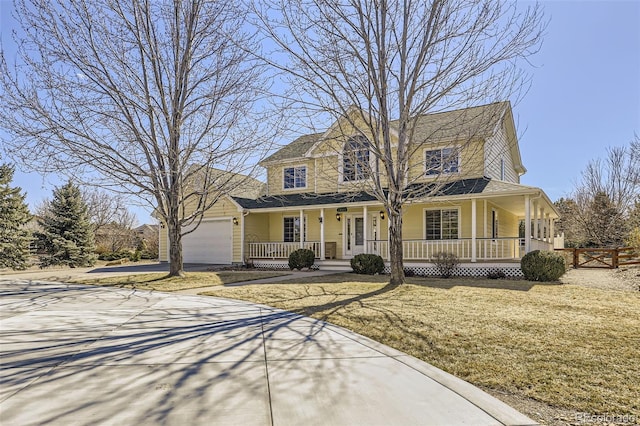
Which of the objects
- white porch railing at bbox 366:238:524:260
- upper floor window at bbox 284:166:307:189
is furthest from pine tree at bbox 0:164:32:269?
white porch railing at bbox 366:238:524:260

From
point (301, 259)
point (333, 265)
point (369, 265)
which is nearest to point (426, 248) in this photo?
point (369, 265)

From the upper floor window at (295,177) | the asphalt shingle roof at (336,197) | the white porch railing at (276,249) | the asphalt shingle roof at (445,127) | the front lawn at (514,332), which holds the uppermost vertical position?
the asphalt shingle roof at (445,127)

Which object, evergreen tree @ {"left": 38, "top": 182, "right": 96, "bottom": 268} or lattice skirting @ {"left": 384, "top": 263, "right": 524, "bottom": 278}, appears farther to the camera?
evergreen tree @ {"left": 38, "top": 182, "right": 96, "bottom": 268}

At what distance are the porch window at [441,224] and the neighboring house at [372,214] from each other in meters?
0.04

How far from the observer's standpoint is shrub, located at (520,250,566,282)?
11977 millimetres

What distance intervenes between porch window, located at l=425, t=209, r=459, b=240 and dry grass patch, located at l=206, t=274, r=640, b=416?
20.3 feet

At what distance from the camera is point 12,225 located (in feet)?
62.9

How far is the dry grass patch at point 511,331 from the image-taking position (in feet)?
11.5

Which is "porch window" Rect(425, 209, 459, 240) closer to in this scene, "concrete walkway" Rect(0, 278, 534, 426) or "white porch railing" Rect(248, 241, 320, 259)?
"white porch railing" Rect(248, 241, 320, 259)

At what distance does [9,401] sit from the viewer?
3.04 metres

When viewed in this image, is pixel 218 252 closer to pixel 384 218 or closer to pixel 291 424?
pixel 384 218

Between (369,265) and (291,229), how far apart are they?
661 centimetres

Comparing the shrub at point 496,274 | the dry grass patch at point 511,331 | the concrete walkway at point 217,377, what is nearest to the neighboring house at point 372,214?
the shrub at point 496,274

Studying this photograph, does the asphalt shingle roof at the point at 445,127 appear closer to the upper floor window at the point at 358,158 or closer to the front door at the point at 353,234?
the upper floor window at the point at 358,158
